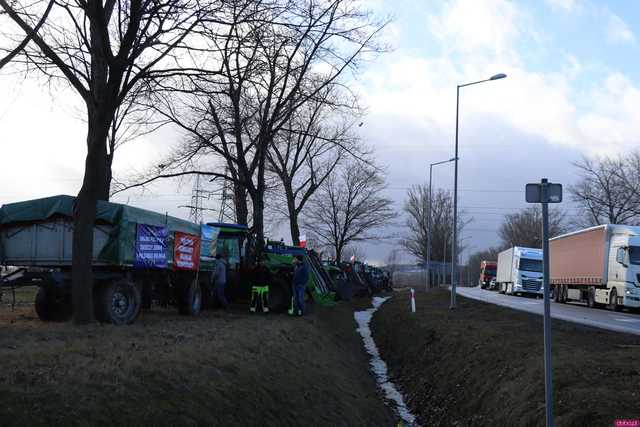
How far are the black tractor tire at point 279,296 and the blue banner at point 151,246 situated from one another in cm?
559

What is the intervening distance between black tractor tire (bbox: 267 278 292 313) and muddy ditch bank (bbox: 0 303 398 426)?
5.51m

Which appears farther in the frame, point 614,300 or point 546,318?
point 614,300

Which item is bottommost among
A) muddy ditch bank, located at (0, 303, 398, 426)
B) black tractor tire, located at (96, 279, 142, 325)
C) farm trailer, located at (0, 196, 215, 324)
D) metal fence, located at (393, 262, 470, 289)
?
metal fence, located at (393, 262, 470, 289)

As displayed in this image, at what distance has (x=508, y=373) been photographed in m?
11.0

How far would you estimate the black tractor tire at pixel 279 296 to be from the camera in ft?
71.7

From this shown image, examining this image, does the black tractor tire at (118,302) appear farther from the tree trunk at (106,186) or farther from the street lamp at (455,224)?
the street lamp at (455,224)

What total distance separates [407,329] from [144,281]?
9.33 m

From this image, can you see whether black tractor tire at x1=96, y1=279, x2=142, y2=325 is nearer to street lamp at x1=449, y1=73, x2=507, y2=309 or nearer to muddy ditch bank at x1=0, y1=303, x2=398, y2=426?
muddy ditch bank at x1=0, y1=303, x2=398, y2=426

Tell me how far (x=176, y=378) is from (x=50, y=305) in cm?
776

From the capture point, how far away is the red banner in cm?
1771

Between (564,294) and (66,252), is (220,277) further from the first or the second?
(564,294)

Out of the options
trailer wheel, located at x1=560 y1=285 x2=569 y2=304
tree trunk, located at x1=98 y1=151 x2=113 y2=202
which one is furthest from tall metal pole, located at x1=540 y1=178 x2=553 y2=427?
trailer wheel, located at x1=560 y1=285 x2=569 y2=304

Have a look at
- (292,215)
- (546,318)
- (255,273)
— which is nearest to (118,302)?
(255,273)

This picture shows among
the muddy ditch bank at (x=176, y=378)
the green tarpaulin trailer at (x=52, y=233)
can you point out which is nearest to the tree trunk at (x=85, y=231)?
the muddy ditch bank at (x=176, y=378)
